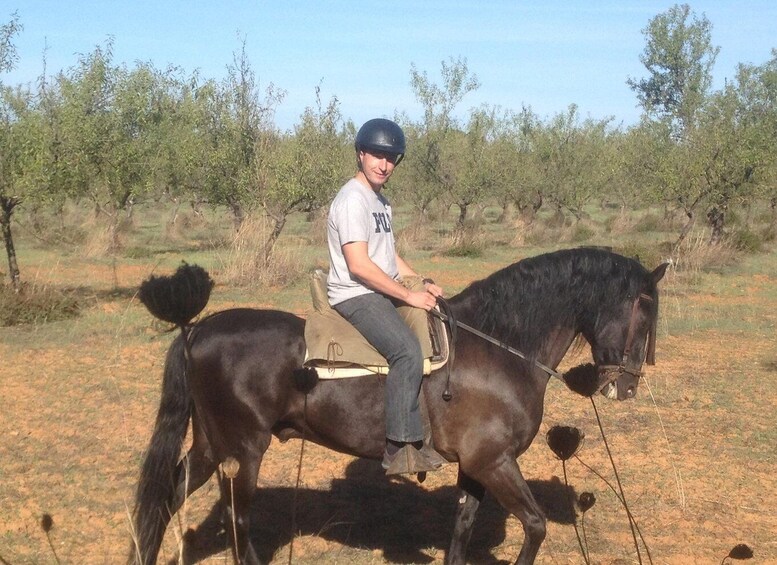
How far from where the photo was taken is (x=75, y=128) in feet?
51.9

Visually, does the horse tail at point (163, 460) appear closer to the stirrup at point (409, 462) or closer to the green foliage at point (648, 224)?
the stirrup at point (409, 462)

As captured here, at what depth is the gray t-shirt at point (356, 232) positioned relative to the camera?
420cm

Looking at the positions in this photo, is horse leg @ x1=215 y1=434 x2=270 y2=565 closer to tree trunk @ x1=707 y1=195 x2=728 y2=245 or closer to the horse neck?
the horse neck

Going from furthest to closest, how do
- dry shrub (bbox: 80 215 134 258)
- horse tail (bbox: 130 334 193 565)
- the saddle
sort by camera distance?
dry shrub (bbox: 80 215 134 258) < horse tail (bbox: 130 334 193 565) < the saddle

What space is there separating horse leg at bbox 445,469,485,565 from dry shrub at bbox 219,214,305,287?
41.9 ft

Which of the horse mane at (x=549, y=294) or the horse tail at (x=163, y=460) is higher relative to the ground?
the horse mane at (x=549, y=294)

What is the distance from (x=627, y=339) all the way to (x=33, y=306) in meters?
11.6

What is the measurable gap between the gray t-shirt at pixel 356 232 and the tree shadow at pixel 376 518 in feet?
5.33

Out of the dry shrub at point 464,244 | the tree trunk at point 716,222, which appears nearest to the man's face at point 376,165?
the dry shrub at point 464,244

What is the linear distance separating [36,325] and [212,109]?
11.8 metres

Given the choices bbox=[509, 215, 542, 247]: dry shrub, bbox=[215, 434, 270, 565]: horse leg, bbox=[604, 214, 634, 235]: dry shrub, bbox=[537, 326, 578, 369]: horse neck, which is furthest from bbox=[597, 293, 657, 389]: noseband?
bbox=[604, 214, 634, 235]: dry shrub

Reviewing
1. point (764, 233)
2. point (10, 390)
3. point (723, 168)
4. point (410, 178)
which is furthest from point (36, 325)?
point (764, 233)

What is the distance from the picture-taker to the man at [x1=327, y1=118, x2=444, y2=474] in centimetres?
419

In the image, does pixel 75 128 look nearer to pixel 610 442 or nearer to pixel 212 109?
pixel 212 109
